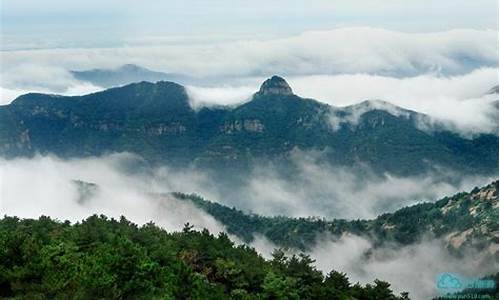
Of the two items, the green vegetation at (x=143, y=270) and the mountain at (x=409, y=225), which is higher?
the mountain at (x=409, y=225)

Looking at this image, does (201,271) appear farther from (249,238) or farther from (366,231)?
(249,238)

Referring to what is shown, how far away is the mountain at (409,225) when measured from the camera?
320ft

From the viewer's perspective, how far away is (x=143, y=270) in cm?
2595

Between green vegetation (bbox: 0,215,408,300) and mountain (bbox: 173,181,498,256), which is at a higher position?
mountain (bbox: 173,181,498,256)

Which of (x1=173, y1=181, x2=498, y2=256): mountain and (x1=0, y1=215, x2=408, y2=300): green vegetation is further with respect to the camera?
(x1=173, y1=181, x2=498, y2=256): mountain

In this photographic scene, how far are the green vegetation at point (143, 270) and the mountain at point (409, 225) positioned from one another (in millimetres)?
61331

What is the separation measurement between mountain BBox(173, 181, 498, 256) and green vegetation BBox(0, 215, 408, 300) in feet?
201

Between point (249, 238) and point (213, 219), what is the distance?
1476cm

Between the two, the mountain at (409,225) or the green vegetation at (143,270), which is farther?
the mountain at (409,225)

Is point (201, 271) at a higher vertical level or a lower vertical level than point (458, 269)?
lower

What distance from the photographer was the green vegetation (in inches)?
957

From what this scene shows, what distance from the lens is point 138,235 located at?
32.4 metres

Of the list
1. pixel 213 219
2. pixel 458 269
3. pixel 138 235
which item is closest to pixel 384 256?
pixel 458 269

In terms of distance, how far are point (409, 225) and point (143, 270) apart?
325 ft
